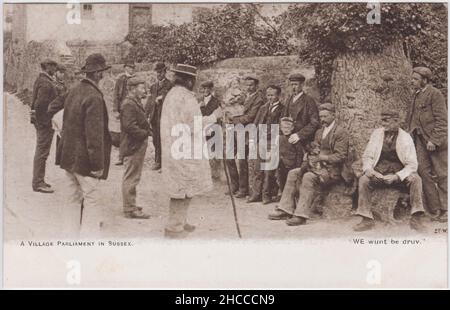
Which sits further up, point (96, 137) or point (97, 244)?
point (96, 137)

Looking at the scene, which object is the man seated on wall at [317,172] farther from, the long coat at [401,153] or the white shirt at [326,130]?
the long coat at [401,153]

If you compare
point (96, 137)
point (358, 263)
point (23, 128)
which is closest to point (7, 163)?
point (23, 128)

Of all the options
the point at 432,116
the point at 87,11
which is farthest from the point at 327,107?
the point at 87,11

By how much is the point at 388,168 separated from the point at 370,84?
0.92 m

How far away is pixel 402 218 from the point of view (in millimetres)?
8430

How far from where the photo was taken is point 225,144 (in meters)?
8.48

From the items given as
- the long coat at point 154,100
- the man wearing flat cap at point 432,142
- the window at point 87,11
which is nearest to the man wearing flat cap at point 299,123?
the man wearing flat cap at point 432,142

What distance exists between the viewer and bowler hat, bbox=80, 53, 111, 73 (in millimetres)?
8344

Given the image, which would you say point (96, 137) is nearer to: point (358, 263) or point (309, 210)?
point (309, 210)

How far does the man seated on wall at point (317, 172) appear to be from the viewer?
8359 mm

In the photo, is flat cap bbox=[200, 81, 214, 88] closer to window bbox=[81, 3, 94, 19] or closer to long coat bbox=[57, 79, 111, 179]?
long coat bbox=[57, 79, 111, 179]

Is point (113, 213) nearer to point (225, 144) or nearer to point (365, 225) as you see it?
point (225, 144)

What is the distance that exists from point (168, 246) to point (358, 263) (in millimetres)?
2022

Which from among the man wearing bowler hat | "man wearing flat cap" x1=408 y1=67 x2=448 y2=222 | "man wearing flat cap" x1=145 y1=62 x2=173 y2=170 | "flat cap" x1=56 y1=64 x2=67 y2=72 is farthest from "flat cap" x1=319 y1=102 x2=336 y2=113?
"flat cap" x1=56 y1=64 x2=67 y2=72
